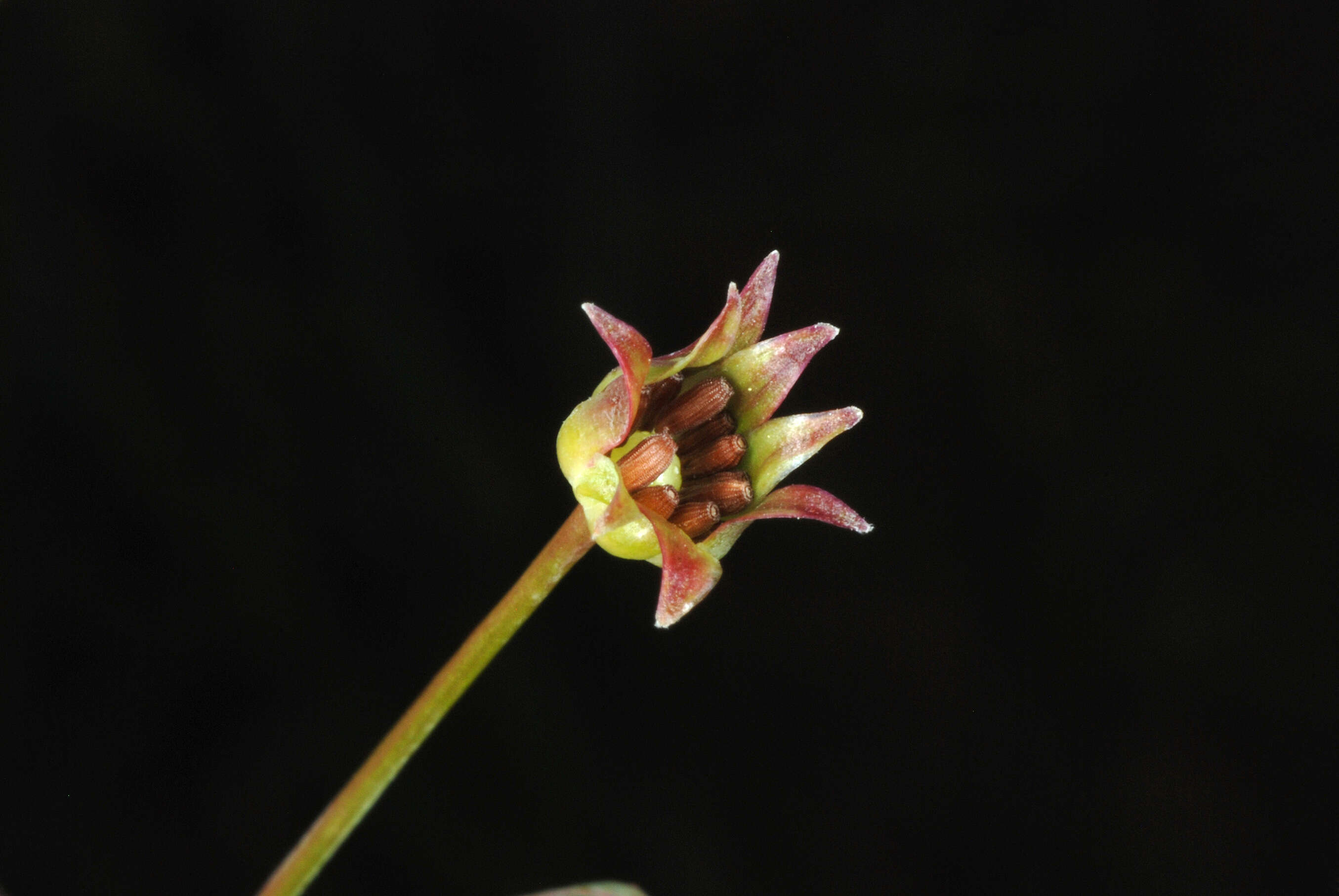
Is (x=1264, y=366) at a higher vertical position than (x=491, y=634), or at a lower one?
lower

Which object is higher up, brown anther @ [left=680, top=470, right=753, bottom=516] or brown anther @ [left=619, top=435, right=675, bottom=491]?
brown anther @ [left=619, top=435, right=675, bottom=491]

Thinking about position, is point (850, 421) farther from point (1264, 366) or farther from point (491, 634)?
point (1264, 366)

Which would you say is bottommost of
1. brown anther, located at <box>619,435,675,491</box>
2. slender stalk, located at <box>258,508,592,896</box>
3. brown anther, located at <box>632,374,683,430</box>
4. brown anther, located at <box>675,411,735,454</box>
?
slender stalk, located at <box>258,508,592,896</box>

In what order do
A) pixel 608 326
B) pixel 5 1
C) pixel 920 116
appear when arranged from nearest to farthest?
pixel 608 326 < pixel 5 1 < pixel 920 116

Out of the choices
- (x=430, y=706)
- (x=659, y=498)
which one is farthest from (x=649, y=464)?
(x=430, y=706)

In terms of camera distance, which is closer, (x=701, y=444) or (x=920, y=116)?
(x=701, y=444)

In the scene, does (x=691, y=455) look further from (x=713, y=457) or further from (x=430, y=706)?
(x=430, y=706)

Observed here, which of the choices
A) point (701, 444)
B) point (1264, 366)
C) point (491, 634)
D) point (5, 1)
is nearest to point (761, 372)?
point (701, 444)
